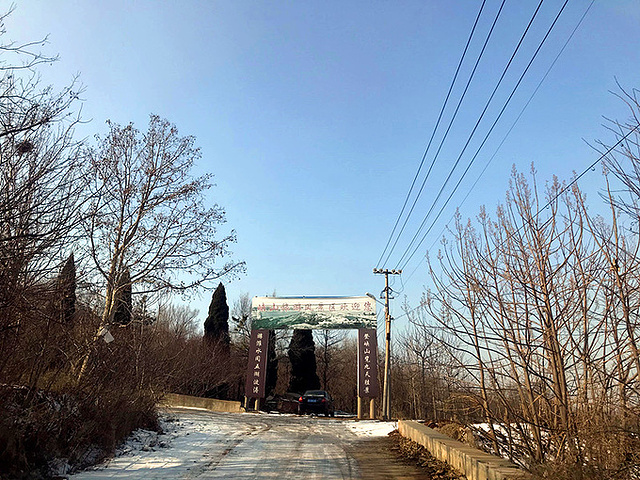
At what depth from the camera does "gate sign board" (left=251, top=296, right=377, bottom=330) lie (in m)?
23.8

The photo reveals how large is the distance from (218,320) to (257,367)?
12.8 m

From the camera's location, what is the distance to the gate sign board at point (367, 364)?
22234 mm

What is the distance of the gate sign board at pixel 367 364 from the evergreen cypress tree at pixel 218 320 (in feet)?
48.9

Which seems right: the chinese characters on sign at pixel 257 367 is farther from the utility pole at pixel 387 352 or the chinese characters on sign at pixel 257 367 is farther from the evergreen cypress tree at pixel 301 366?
the evergreen cypress tree at pixel 301 366

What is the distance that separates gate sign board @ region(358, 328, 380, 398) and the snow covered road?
10065mm

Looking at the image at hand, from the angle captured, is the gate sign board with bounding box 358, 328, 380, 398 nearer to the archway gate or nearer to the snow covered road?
the archway gate

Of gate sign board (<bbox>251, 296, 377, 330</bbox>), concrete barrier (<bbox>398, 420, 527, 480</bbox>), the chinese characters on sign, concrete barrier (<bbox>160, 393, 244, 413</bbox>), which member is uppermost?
gate sign board (<bbox>251, 296, 377, 330</bbox>)

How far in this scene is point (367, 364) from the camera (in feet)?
73.8

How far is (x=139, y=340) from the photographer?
11.2 m

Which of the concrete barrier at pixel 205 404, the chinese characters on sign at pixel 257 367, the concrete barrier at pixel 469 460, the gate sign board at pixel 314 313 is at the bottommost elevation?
the concrete barrier at pixel 205 404

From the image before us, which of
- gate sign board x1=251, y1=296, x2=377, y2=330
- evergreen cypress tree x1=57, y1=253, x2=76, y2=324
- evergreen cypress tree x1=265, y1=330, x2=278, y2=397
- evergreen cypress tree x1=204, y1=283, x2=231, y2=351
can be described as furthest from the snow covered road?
evergreen cypress tree x1=265, y1=330, x2=278, y2=397

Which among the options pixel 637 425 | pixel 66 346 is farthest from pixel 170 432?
pixel 637 425

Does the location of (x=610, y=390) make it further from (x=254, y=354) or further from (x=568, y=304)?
(x=254, y=354)

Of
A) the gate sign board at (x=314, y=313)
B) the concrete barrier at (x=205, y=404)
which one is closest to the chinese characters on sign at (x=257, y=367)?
the gate sign board at (x=314, y=313)
